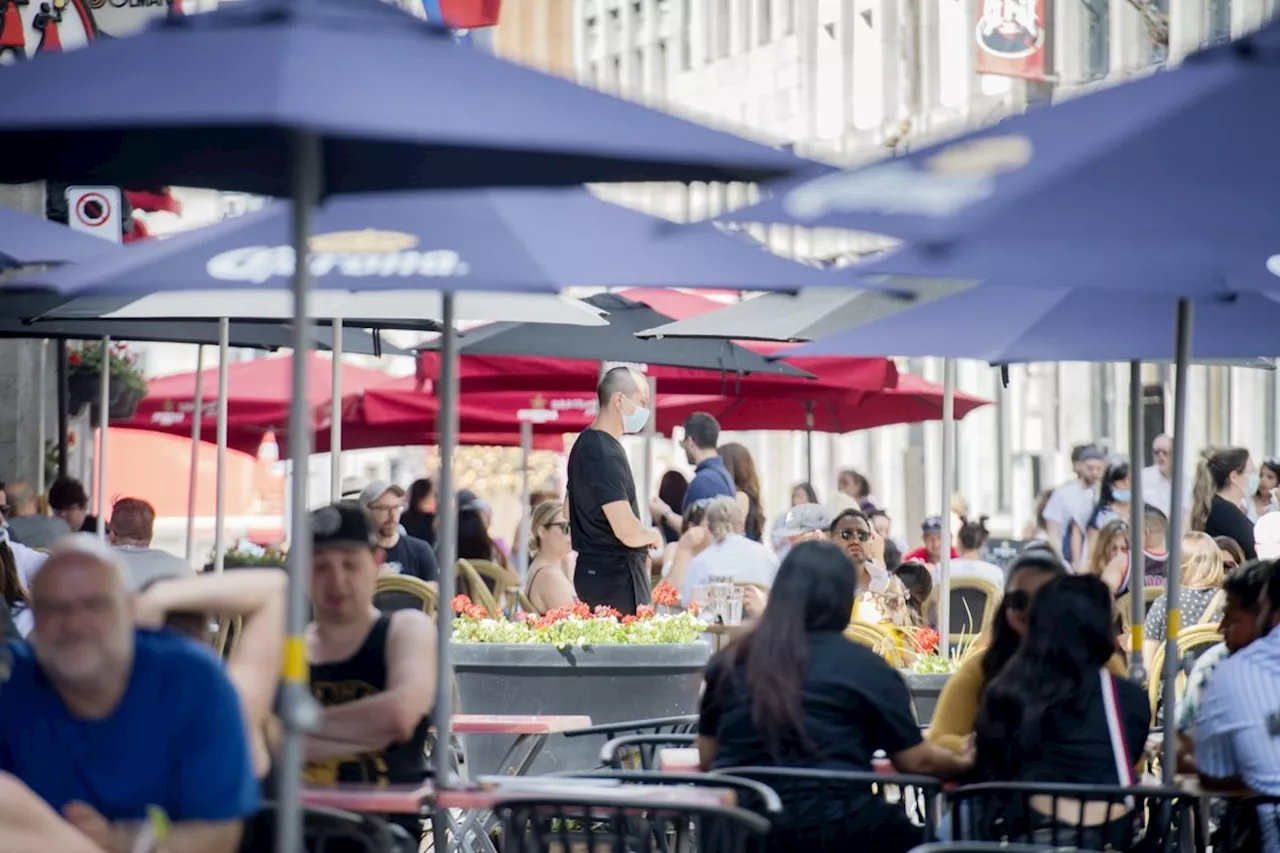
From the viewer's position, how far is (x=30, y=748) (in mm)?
4867

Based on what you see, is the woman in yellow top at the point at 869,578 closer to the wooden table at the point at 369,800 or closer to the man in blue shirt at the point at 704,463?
the man in blue shirt at the point at 704,463

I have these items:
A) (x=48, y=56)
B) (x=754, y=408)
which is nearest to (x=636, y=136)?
(x=48, y=56)

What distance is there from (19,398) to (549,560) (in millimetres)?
6836

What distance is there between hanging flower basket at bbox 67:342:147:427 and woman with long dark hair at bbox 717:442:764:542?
20.1ft

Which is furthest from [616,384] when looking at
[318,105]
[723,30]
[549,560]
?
[723,30]

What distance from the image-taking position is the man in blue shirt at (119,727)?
4.78 meters

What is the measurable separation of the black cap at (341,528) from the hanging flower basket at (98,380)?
1284 cm

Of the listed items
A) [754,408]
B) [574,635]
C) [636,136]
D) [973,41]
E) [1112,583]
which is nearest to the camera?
[636,136]

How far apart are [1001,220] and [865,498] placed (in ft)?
55.4

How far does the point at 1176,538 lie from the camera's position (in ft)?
23.4

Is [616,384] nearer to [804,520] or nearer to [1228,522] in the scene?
[804,520]

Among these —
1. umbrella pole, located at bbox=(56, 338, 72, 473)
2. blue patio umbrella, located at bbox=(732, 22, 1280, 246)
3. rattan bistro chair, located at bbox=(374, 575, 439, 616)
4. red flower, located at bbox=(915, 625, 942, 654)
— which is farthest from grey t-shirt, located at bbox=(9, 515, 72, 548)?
blue patio umbrella, located at bbox=(732, 22, 1280, 246)

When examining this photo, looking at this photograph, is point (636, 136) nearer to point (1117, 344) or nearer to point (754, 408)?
point (1117, 344)

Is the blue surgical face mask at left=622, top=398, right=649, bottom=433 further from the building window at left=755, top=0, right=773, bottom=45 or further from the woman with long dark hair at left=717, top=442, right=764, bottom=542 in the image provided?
the building window at left=755, top=0, right=773, bottom=45
